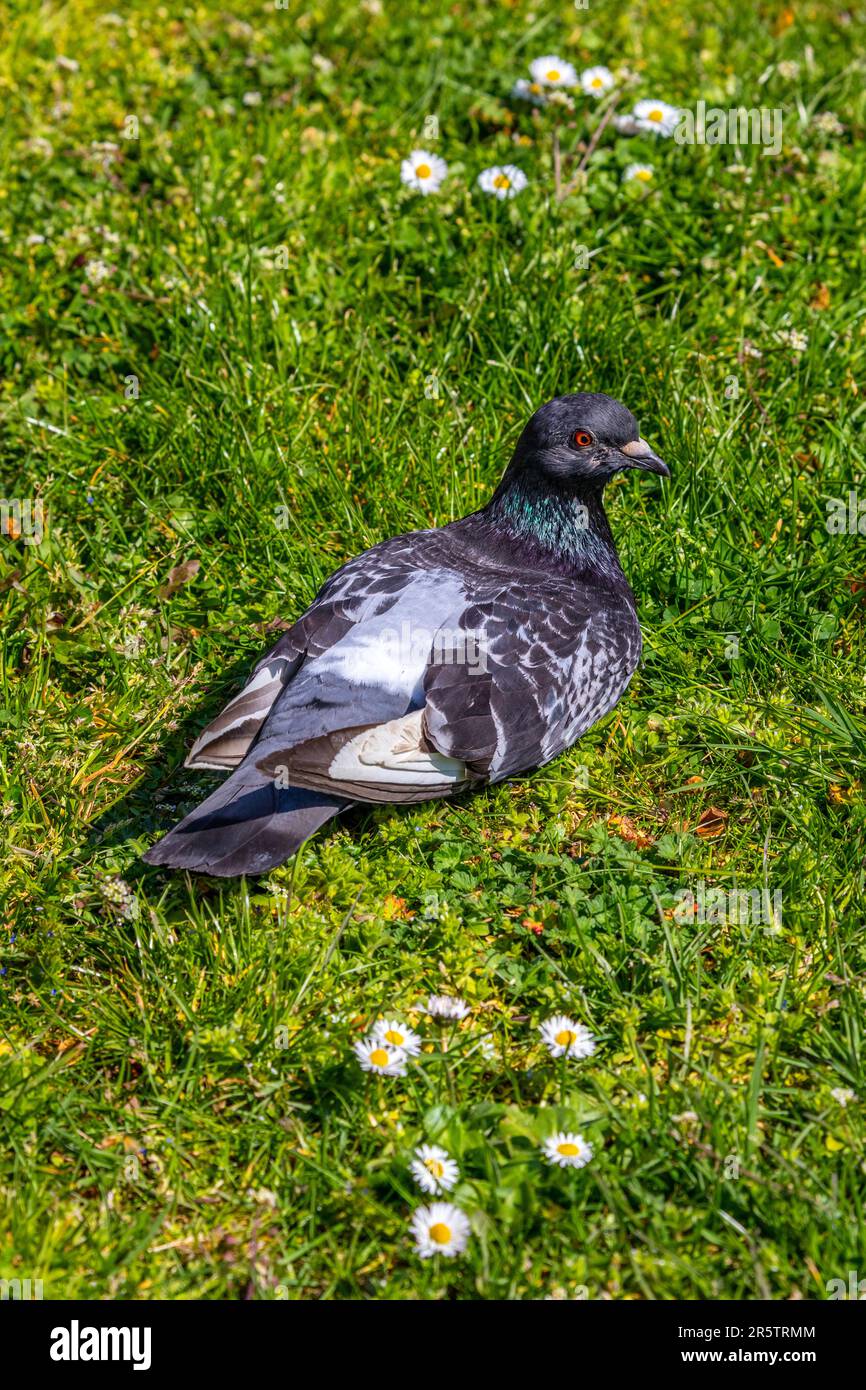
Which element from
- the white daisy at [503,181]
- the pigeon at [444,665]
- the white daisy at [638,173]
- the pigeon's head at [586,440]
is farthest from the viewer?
the white daisy at [638,173]

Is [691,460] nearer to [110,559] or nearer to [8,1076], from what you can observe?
[110,559]

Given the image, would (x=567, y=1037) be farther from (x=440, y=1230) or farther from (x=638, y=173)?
(x=638, y=173)

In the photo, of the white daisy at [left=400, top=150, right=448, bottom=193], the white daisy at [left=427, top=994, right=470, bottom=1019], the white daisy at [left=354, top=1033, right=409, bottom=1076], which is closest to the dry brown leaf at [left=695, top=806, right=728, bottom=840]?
the white daisy at [left=427, top=994, right=470, bottom=1019]

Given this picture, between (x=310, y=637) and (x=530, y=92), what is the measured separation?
339 cm

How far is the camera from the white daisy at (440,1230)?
2.73m

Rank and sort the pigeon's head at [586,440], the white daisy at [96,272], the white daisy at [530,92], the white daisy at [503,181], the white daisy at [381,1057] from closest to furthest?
the white daisy at [381,1057], the pigeon's head at [586,440], the white daisy at [96,272], the white daisy at [503,181], the white daisy at [530,92]

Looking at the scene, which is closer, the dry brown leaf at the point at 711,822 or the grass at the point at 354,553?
the grass at the point at 354,553

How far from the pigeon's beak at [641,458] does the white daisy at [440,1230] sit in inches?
90.7

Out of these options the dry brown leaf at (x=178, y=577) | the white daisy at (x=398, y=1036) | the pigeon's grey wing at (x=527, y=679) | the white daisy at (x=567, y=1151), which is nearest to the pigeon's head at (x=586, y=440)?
the pigeon's grey wing at (x=527, y=679)

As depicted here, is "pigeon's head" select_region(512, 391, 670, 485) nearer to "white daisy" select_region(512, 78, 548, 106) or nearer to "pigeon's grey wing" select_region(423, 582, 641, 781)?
"pigeon's grey wing" select_region(423, 582, 641, 781)

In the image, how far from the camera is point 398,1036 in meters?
3.08

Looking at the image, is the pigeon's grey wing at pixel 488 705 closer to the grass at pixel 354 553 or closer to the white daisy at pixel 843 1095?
the grass at pixel 354 553

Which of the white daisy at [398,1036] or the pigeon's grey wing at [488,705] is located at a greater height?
the pigeon's grey wing at [488,705]
